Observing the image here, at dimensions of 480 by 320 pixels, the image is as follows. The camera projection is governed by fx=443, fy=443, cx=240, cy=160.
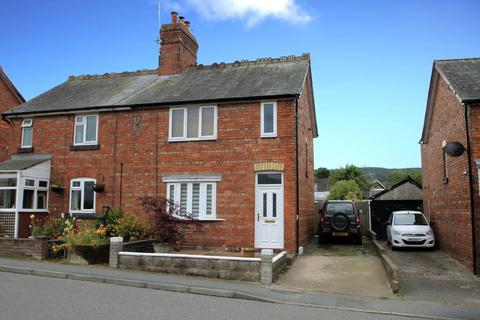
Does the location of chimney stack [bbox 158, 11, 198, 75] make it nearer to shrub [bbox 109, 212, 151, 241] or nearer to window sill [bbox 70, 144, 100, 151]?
window sill [bbox 70, 144, 100, 151]

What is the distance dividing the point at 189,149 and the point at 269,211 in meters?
3.73

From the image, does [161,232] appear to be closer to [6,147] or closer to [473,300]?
[473,300]

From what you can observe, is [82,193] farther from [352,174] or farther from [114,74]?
[352,174]

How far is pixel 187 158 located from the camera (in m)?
16.1

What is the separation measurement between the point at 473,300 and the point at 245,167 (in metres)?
8.12

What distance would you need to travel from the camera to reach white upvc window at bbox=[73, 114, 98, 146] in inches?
697

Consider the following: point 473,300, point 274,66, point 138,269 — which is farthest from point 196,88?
point 473,300

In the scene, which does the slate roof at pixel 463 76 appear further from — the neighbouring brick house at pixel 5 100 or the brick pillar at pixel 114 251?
the neighbouring brick house at pixel 5 100

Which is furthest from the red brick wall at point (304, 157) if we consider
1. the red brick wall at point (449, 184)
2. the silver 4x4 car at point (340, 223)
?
the red brick wall at point (449, 184)

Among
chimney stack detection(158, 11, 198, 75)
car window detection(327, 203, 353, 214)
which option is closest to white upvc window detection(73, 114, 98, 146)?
chimney stack detection(158, 11, 198, 75)

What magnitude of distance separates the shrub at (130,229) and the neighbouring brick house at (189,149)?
1847 millimetres

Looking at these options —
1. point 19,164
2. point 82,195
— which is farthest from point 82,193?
point 19,164

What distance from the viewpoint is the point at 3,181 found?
55.5 feet

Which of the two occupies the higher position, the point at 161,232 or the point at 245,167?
the point at 245,167
